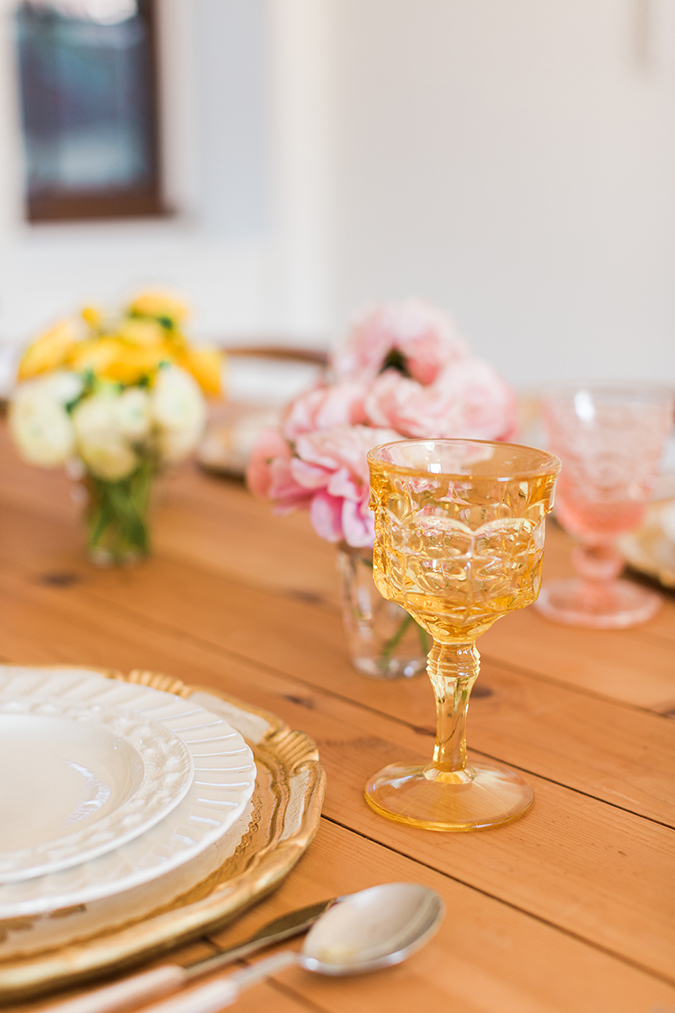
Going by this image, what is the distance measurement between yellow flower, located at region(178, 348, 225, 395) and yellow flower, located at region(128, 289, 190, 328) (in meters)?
0.04

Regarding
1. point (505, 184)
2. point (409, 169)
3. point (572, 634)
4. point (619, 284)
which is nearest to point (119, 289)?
point (409, 169)

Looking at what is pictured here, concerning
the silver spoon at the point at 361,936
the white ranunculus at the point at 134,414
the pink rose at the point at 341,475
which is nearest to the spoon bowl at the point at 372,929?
the silver spoon at the point at 361,936

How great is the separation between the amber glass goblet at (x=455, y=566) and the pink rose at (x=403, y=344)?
0.28m

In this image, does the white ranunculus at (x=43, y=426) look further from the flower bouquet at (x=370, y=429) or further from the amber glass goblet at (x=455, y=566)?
the amber glass goblet at (x=455, y=566)

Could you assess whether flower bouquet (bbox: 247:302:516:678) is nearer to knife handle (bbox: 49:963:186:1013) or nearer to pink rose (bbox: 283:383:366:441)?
pink rose (bbox: 283:383:366:441)

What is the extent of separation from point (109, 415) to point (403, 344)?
0.31m

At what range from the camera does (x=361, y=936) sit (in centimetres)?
44

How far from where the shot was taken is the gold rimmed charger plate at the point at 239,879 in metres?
0.41

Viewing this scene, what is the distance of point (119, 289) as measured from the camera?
12.6 ft

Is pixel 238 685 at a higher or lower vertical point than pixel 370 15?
lower

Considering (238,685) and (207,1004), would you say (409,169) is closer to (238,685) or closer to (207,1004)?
(238,685)

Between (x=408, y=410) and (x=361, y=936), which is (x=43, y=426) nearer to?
(x=408, y=410)

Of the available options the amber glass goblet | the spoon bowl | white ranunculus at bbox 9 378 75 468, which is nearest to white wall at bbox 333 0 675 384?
white ranunculus at bbox 9 378 75 468

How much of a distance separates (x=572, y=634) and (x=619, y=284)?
107 inches
